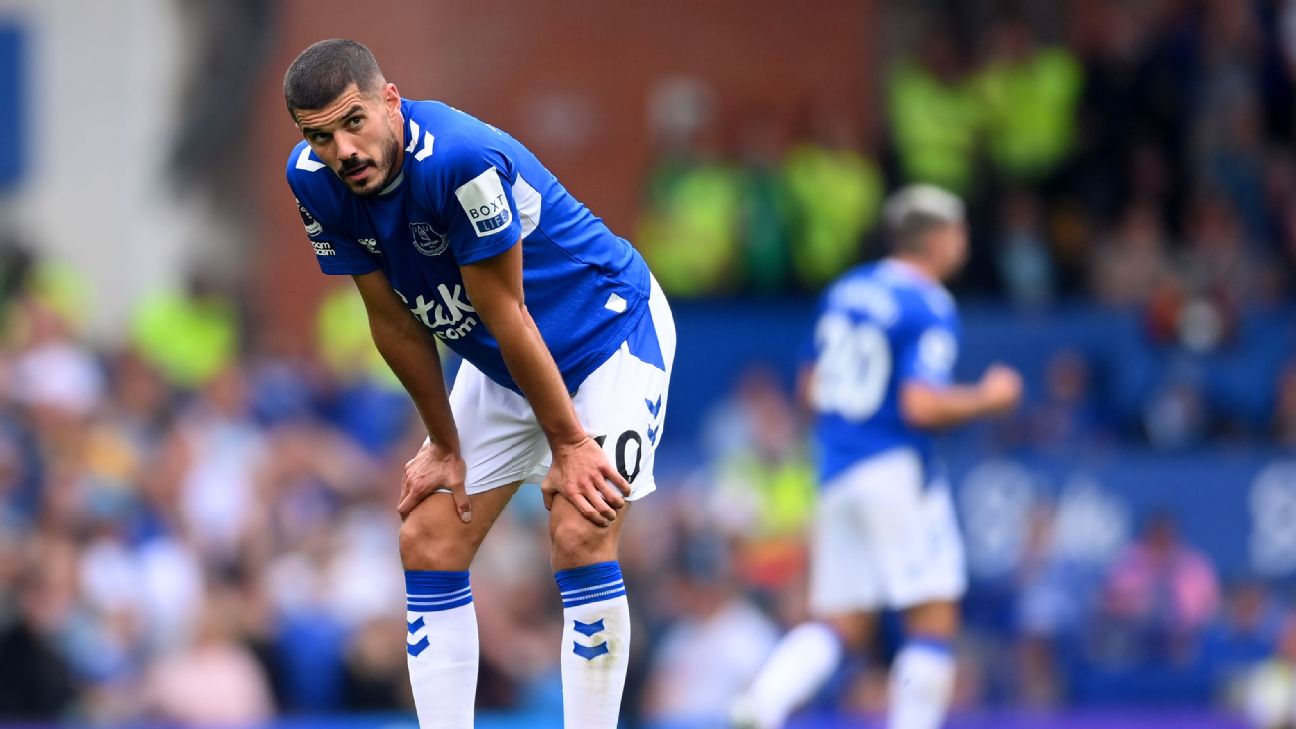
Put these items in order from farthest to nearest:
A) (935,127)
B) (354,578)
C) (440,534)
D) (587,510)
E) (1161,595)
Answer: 1. (935,127)
2. (1161,595)
3. (354,578)
4. (440,534)
5. (587,510)

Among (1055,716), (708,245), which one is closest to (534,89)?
(708,245)

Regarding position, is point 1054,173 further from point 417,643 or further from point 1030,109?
point 417,643

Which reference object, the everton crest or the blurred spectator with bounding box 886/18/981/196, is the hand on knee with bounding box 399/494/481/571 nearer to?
the everton crest

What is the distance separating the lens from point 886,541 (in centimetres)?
867

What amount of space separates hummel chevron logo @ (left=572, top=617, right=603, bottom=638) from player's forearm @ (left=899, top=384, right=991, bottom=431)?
3.07m

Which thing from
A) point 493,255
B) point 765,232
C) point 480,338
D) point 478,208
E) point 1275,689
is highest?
point 478,208

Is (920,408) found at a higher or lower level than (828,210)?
higher

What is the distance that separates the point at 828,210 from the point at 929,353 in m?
6.48

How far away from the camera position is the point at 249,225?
52.6 feet

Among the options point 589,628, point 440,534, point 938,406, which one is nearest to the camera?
point 589,628

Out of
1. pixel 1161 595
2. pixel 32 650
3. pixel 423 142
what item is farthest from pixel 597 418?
pixel 1161 595

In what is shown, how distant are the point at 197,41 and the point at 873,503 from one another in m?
9.38

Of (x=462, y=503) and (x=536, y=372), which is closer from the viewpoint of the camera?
(x=536, y=372)

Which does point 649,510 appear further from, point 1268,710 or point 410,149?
point 410,149
